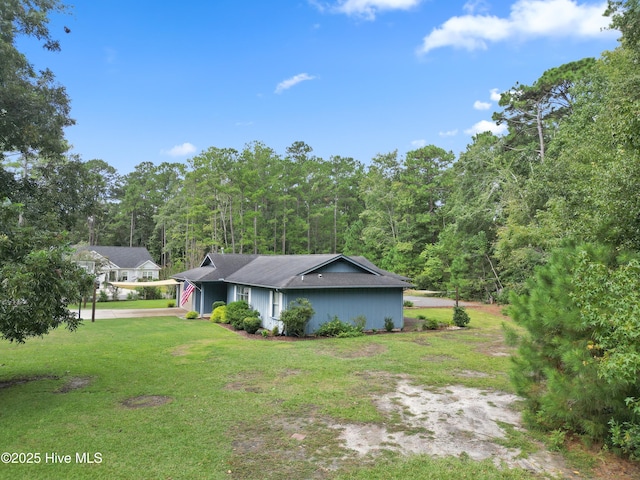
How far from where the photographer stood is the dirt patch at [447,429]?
5.48m

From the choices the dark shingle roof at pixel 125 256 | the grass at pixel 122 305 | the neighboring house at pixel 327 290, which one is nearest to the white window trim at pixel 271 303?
the neighboring house at pixel 327 290

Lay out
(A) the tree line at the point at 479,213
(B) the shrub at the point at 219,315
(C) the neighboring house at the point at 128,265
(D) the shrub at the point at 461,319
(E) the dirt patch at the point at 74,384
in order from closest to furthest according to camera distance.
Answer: (A) the tree line at the point at 479,213 → (E) the dirt patch at the point at 74,384 → (D) the shrub at the point at 461,319 → (B) the shrub at the point at 219,315 → (C) the neighboring house at the point at 128,265

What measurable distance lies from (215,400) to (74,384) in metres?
3.88

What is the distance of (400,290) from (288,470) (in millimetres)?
13921

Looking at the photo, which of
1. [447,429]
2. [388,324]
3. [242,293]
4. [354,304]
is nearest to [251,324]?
[242,293]

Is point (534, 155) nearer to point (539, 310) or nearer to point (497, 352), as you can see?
point (497, 352)

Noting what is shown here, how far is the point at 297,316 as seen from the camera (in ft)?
50.0

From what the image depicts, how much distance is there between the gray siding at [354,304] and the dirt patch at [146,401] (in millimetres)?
8371

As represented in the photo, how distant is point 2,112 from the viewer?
1141 cm

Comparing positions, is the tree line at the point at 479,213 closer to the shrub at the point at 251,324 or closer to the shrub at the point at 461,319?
the shrub at the point at 461,319

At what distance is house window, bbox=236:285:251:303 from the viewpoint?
789 inches

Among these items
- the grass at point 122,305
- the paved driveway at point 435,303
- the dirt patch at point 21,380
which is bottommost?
the dirt patch at point 21,380

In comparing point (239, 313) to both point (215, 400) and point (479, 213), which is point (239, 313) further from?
point (479, 213)

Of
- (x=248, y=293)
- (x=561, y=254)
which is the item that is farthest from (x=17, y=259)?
(x=248, y=293)
